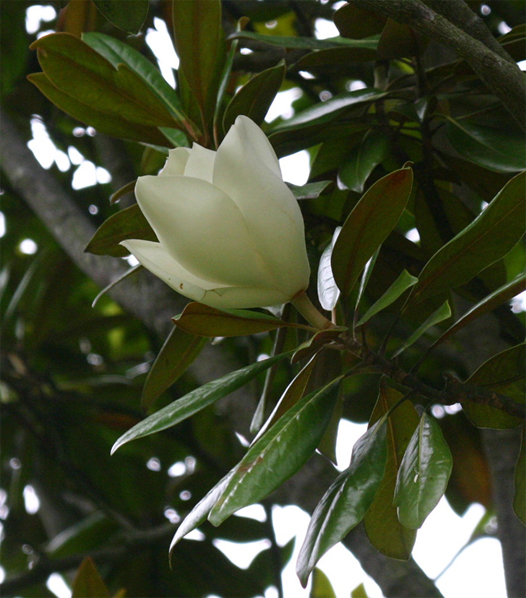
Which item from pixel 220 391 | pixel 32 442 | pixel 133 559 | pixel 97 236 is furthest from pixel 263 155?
pixel 32 442

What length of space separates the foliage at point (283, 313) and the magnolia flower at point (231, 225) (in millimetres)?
33

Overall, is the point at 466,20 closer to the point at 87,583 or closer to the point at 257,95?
the point at 257,95

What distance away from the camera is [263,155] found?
51cm

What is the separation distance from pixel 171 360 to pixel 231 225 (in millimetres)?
310

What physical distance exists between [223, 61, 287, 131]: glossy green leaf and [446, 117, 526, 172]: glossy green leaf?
19 centimetres

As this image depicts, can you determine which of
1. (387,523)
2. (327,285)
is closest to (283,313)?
(327,285)

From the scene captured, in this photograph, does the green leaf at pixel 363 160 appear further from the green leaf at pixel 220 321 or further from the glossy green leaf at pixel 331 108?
the green leaf at pixel 220 321

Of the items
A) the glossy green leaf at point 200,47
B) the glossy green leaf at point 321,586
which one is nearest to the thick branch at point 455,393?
the glossy green leaf at point 200,47

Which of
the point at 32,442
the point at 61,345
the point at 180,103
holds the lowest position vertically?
the point at 32,442

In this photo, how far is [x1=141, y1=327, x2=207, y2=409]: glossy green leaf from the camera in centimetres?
74

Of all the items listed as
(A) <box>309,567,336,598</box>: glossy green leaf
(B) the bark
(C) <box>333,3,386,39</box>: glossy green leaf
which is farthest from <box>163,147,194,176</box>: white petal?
(A) <box>309,567,336,598</box>: glossy green leaf

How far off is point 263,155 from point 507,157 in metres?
0.26

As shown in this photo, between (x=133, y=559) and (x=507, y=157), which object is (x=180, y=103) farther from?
(x=133, y=559)

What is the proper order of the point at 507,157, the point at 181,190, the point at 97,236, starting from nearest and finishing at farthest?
the point at 181,190 < the point at 507,157 < the point at 97,236
